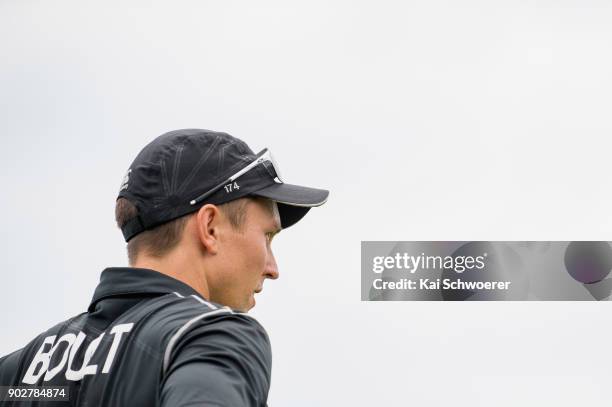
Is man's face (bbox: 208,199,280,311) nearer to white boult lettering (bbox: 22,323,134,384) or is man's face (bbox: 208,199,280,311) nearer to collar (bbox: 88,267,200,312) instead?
collar (bbox: 88,267,200,312)

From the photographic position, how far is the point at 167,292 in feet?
5.72

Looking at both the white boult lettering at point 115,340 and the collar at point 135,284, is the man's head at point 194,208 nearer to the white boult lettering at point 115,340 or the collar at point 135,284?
the collar at point 135,284

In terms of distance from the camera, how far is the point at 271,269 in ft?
7.12

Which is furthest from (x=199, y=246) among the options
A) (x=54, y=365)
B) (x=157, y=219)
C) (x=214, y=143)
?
(x=54, y=365)

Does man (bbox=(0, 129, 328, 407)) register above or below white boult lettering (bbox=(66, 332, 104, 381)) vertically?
above

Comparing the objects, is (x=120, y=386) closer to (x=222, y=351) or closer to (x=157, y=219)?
(x=222, y=351)

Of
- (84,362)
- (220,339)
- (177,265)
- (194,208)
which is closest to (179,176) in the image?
(194,208)

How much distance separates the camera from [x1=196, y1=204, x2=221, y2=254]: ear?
1870mm

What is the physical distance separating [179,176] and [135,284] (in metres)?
0.25

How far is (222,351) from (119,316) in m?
0.41

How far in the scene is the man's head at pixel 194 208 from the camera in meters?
1.85

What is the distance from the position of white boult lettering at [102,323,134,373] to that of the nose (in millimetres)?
552

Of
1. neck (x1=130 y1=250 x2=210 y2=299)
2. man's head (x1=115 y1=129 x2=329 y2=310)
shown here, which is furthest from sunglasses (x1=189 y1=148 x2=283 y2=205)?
neck (x1=130 y1=250 x2=210 y2=299)

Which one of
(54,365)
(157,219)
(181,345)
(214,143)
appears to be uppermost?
(214,143)
